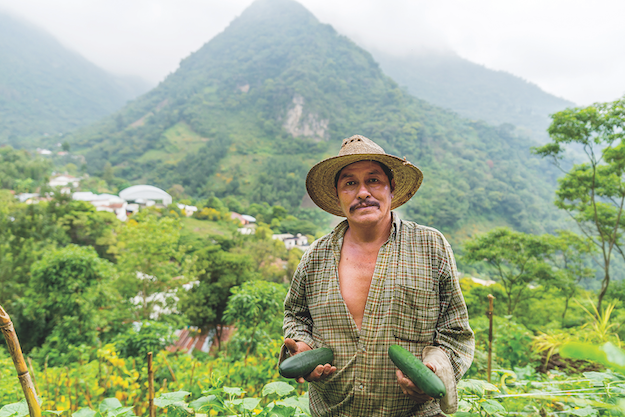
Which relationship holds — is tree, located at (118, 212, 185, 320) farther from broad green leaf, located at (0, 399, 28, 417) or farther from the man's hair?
the man's hair

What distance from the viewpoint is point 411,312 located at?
1.38 meters

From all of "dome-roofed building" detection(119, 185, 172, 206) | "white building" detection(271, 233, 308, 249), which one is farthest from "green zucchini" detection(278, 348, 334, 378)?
"dome-roofed building" detection(119, 185, 172, 206)

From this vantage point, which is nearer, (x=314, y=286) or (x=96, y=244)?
(x=314, y=286)

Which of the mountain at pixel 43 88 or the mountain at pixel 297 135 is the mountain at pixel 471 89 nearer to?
the mountain at pixel 297 135

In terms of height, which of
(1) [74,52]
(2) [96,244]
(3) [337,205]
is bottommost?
(2) [96,244]

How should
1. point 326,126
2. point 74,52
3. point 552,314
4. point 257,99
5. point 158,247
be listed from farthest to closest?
point 74,52, point 257,99, point 326,126, point 158,247, point 552,314

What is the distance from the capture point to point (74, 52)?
16250cm

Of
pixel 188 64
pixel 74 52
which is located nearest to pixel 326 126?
pixel 188 64

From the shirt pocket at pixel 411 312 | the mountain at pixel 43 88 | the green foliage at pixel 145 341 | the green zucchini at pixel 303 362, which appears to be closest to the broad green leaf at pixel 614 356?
the shirt pocket at pixel 411 312

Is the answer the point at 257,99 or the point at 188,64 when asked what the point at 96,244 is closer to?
the point at 257,99

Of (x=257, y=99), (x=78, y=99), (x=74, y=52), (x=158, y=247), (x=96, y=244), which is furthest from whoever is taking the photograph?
(x=74, y=52)

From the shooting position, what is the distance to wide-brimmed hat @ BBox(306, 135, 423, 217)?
152 cm

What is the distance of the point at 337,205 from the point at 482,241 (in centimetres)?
920

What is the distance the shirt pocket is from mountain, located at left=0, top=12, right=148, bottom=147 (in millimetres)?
105220
